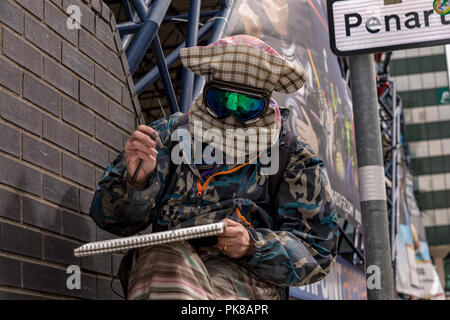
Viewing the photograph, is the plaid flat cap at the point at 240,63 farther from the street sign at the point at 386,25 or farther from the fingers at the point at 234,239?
the street sign at the point at 386,25

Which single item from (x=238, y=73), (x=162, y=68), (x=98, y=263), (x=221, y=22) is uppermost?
(x=221, y=22)

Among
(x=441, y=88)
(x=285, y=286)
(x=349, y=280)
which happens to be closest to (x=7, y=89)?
(x=285, y=286)

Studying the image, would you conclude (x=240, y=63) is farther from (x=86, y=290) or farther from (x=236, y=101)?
(x=86, y=290)

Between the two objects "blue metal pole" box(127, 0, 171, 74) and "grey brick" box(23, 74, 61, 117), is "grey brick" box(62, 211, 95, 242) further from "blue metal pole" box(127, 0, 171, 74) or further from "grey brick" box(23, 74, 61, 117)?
"blue metal pole" box(127, 0, 171, 74)

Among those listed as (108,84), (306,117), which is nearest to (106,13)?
(108,84)

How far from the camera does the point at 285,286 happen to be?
261 centimetres

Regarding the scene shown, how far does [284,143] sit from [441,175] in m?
56.5

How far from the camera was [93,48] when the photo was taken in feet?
11.8

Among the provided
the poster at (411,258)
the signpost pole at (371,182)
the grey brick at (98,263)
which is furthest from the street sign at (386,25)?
the poster at (411,258)

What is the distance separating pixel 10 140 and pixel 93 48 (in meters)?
1.10

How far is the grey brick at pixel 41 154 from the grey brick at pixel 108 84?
0.70m

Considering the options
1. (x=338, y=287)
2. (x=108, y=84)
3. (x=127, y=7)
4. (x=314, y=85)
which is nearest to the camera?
(x=108, y=84)

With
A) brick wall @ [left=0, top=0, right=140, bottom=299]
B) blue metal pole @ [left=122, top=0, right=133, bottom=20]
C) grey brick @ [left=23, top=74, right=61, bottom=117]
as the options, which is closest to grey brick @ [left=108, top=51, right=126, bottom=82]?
brick wall @ [left=0, top=0, right=140, bottom=299]

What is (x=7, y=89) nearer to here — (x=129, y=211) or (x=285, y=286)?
(x=129, y=211)
